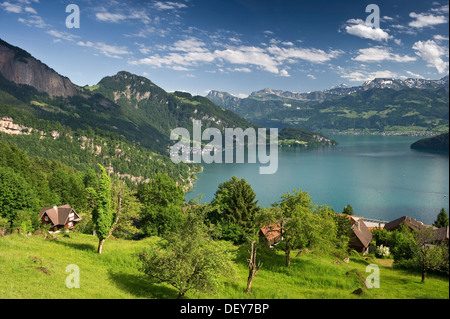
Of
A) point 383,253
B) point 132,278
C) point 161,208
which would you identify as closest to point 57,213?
point 161,208

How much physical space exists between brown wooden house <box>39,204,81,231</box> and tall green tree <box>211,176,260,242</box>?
1394 inches

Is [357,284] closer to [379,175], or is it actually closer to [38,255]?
[38,255]

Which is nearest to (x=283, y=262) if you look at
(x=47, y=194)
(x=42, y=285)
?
(x=42, y=285)

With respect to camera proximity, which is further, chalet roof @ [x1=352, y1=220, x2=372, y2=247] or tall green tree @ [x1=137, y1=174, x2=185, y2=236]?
chalet roof @ [x1=352, y1=220, x2=372, y2=247]

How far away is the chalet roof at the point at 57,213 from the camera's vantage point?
57.9 meters

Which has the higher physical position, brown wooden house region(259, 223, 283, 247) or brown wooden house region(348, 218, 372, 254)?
brown wooden house region(259, 223, 283, 247)

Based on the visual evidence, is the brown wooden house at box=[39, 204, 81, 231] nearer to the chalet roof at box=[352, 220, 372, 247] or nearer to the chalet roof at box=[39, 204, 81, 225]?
the chalet roof at box=[39, 204, 81, 225]

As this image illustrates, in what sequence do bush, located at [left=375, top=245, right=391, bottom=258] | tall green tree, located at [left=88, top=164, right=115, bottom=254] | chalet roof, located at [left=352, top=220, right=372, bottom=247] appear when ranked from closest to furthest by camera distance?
tall green tree, located at [left=88, top=164, right=115, bottom=254] → bush, located at [left=375, top=245, right=391, bottom=258] → chalet roof, located at [left=352, top=220, right=372, bottom=247]

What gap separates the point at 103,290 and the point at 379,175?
169812 millimetres

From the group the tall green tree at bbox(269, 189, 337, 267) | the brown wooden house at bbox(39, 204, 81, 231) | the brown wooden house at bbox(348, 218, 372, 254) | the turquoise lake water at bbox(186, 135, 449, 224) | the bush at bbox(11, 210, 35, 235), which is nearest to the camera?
the tall green tree at bbox(269, 189, 337, 267)

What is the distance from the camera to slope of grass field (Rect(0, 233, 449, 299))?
18750mm

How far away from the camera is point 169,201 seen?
4731 cm

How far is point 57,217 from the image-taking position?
59.4m

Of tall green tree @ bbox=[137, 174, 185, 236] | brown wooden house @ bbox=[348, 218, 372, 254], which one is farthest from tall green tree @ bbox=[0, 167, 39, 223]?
brown wooden house @ bbox=[348, 218, 372, 254]
